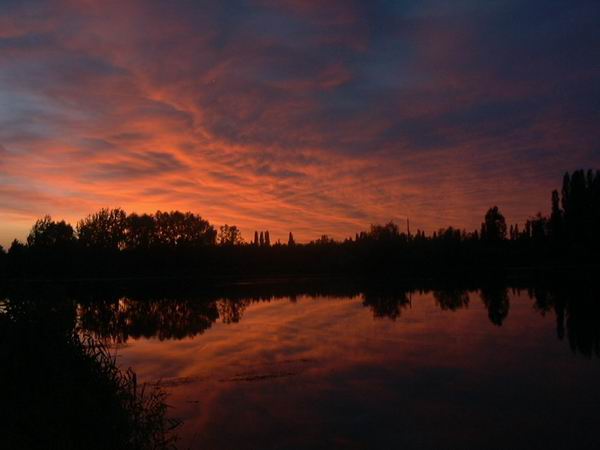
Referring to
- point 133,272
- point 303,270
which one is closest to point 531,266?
point 303,270

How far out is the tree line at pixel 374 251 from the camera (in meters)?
93.1

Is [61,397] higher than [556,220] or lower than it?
lower

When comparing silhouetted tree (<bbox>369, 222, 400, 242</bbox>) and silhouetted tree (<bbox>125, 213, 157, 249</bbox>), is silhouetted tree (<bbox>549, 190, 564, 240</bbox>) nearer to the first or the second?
silhouetted tree (<bbox>369, 222, 400, 242</bbox>)

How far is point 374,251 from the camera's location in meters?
93.2

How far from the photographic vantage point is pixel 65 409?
36.5 ft

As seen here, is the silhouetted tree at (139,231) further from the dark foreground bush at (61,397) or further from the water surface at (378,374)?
the dark foreground bush at (61,397)

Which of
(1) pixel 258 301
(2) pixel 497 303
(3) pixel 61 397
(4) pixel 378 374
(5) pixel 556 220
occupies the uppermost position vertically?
(5) pixel 556 220

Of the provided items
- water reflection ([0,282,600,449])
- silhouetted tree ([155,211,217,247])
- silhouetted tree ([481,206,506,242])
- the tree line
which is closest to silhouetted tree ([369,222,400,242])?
the tree line

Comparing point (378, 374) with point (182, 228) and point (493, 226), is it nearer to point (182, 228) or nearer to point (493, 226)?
point (493, 226)

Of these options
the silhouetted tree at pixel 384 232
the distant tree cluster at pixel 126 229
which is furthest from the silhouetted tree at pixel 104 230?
the silhouetted tree at pixel 384 232

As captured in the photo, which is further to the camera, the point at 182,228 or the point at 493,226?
the point at 182,228

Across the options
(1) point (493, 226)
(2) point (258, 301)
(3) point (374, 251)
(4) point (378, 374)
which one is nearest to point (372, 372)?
(4) point (378, 374)

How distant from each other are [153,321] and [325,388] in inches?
835

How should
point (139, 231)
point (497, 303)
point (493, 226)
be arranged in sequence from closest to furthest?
point (497, 303) → point (493, 226) → point (139, 231)
